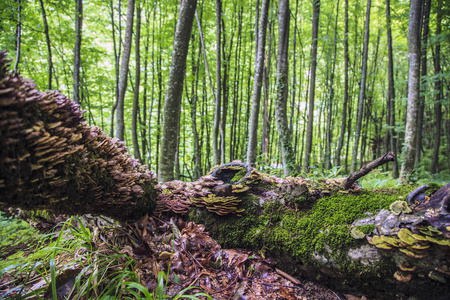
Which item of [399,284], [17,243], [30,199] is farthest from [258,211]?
[17,243]

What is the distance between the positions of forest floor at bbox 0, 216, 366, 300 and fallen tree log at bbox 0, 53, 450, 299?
0.35 ft

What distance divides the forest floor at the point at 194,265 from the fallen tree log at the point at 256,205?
0.35ft

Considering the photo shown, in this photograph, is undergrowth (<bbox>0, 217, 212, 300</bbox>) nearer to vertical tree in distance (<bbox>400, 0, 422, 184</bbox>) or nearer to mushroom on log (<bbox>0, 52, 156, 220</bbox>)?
mushroom on log (<bbox>0, 52, 156, 220</bbox>)

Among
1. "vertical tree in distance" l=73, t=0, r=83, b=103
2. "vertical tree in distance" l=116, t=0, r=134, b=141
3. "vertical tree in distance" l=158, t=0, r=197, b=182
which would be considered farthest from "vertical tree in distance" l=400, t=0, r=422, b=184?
"vertical tree in distance" l=73, t=0, r=83, b=103

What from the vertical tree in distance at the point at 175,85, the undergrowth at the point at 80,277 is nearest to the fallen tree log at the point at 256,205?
the undergrowth at the point at 80,277

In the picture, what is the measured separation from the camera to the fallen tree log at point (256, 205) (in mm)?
1180

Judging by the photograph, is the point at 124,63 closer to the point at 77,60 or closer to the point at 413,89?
the point at 77,60

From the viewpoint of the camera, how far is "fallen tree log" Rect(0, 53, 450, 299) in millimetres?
1180

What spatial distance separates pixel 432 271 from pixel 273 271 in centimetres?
110

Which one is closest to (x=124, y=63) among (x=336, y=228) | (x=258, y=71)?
(x=258, y=71)

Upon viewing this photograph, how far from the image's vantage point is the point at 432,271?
4.19ft

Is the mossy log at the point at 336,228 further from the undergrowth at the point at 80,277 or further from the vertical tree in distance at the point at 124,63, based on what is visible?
the vertical tree in distance at the point at 124,63

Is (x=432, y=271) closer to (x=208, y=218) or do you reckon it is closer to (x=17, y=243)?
(x=208, y=218)

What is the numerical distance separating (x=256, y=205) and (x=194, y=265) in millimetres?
859
